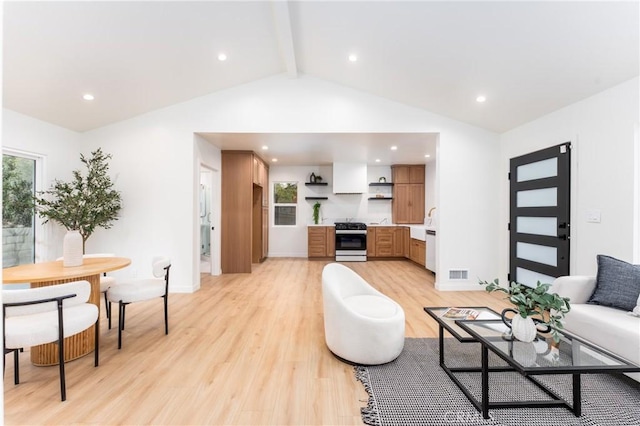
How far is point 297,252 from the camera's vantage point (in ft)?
25.9

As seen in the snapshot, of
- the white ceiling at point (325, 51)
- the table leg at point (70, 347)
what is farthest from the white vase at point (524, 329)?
the table leg at point (70, 347)

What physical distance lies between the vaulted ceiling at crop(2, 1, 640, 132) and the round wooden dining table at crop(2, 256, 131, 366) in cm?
213

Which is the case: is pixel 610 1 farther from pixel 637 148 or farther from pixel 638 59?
pixel 637 148

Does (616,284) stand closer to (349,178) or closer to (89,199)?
(349,178)

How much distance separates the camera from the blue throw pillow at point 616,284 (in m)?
2.56

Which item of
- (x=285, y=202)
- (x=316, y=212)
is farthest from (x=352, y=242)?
(x=285, y=202)

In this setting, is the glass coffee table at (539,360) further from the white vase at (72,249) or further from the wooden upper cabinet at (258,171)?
the wooden upper cabinet at (258,171)

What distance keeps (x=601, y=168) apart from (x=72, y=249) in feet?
16.6

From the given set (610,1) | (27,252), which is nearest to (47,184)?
(27,252)

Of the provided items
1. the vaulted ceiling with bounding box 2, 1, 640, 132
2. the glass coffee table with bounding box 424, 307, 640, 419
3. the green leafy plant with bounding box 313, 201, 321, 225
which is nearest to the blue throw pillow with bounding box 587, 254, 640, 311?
the glass coffee table with bounding box 424, 307, 640, 419

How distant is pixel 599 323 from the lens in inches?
94.3

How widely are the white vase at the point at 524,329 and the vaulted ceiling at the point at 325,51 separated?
7.94 feet

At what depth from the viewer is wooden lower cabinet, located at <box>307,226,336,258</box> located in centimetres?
746

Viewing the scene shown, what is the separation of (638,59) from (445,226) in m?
2.67
